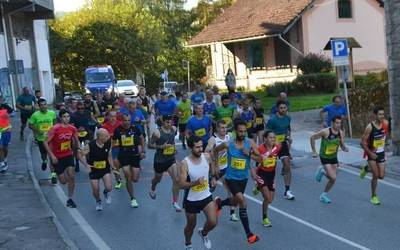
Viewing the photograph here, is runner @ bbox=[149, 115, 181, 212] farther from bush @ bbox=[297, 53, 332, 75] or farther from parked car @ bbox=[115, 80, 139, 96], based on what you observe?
parked car @ bbox=[115, 80, 139, 96]

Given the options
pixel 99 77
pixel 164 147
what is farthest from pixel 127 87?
pixel 164 147

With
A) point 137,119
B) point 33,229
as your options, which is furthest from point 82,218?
point 137,119

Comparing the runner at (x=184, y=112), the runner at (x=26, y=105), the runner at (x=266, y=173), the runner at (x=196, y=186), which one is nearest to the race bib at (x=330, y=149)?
the runner at (x=266, y=173)

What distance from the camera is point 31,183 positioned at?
13258 millimetres

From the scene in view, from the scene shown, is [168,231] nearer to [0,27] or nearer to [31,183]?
[31,183]

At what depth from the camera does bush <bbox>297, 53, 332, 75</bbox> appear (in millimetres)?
35438

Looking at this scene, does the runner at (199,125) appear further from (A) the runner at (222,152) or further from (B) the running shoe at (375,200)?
(B) the running shoe at (375,200)

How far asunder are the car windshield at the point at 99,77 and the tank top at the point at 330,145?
110ft

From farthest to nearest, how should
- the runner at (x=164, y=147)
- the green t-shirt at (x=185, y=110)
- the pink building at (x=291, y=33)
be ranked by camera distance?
the pink building at (x=291, y=33)
the green t-shirt at (x=185, y=110)
the runner at (x=164, y=147)

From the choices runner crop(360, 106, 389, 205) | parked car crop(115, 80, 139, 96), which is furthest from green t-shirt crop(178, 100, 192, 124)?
parked car crop(115, 80, 139, 96)

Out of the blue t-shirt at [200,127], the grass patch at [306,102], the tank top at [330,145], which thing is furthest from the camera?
the grass patch at [306,102]

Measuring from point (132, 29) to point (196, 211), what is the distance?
1949 inches

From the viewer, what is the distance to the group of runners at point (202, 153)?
812 cm

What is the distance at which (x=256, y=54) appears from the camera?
42781 mm
